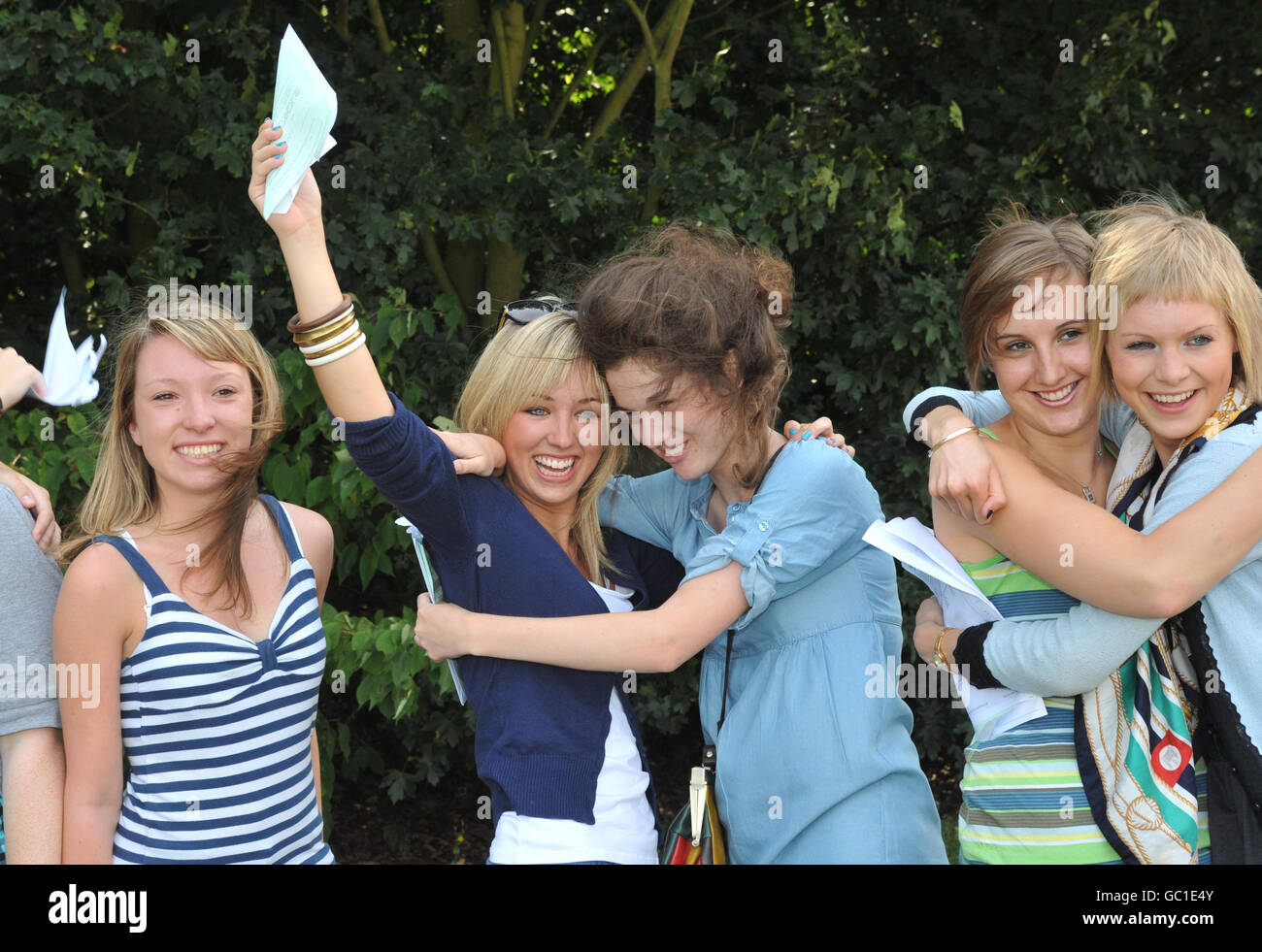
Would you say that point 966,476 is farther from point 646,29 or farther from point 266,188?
point 646,29

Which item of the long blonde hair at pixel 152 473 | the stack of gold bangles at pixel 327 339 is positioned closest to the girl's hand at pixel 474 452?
the stack of gold bangles at pixel 327 339

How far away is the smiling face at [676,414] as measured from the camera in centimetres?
227

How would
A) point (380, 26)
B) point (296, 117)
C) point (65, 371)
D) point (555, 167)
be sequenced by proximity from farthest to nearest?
1. point (380, 26)
2. point (555, 167)
3. point (65, 371)
4. point (296, 117)

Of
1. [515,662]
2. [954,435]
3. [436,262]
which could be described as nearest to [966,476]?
[954,435]

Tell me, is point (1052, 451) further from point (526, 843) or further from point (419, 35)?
point (419, 35)

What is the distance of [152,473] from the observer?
2.36m

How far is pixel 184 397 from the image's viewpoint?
2.29 m

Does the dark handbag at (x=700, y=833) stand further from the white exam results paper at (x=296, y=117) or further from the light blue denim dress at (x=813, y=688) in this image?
the white exam results paper at (x=296, y=117)

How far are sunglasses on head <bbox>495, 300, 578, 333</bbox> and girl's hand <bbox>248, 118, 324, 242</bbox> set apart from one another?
1.57 feet

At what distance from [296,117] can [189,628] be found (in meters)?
0.91

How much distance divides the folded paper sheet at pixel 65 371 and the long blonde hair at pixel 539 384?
736mm

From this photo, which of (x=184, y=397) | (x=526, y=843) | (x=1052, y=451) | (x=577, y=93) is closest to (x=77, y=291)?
(x=577, y=93)

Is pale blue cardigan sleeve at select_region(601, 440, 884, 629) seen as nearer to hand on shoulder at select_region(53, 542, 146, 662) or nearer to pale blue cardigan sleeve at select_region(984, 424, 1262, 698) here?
pale blue cardigan sleeve at select_region(984, 424, 1262, 698)

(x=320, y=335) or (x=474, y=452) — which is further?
(x=474, y=452)
